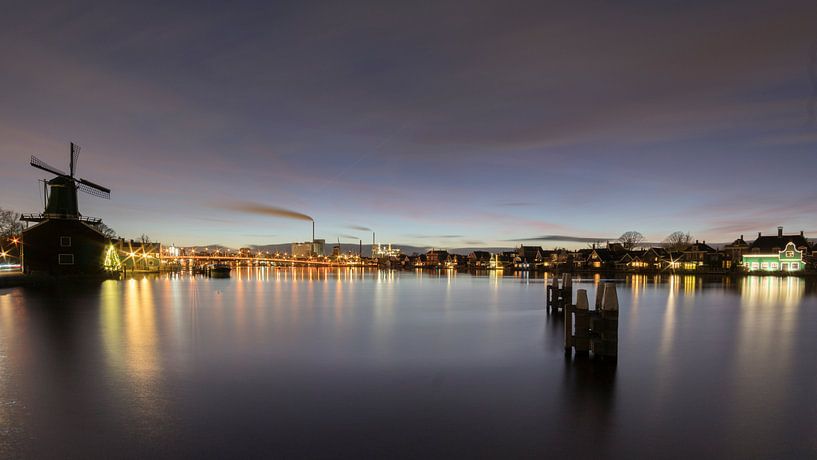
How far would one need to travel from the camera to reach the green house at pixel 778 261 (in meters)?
102

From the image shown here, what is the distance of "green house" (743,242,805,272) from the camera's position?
102 m

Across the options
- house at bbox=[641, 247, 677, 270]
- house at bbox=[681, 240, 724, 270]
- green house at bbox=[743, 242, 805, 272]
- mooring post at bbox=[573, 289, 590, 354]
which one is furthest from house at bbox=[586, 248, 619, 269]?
mooring post at bbox=[573, 289, 590, 354]

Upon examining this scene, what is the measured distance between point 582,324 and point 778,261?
113814 mm

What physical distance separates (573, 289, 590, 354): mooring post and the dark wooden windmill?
209 ft

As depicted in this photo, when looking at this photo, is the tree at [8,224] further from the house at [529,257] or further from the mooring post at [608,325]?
the house at [529,257]

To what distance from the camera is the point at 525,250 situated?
19238cm

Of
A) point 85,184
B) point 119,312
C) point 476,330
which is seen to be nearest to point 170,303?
point 119,312

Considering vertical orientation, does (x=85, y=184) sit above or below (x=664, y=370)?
above

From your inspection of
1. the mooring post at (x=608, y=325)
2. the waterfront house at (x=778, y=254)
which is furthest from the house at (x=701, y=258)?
the mooring post at (x=608, y=325)

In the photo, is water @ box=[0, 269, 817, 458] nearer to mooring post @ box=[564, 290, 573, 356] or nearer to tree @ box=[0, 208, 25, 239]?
mooring post @ box=[564, 290, 573, 356]

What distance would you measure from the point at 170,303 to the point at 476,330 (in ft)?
83.4

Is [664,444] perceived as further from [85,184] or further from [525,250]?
[525,250]

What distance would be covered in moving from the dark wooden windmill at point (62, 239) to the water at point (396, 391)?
39.4 meters

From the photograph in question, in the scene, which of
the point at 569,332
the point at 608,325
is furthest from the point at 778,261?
the point at 608,325
